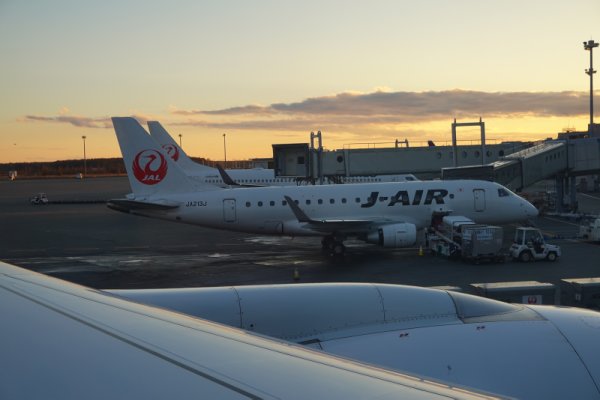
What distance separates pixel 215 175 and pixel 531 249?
126 feet

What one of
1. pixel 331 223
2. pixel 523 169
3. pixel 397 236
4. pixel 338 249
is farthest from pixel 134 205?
pixel 523 169

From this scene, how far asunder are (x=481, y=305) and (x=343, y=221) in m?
20.3

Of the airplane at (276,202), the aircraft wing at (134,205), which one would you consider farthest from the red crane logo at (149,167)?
the aircraft wing at (134,205)

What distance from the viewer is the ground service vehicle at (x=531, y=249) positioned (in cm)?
2664

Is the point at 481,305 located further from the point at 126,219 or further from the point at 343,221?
the point at 126,219

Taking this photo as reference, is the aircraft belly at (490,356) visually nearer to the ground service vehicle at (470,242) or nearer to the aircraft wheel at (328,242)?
the ground service vehicle at (470,242)

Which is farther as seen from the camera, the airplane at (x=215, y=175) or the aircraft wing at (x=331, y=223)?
the airplane at (x=215, y=175)

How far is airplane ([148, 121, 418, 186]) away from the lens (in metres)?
51.9

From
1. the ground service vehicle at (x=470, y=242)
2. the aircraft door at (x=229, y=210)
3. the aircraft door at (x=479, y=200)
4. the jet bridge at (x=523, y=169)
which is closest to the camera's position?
the ground service vehicle at (x=470, y=242)

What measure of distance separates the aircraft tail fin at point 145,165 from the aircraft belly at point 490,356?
23583 millimetres

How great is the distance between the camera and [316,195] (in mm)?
30375

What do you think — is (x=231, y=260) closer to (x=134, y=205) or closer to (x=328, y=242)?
(x=328, y=242)

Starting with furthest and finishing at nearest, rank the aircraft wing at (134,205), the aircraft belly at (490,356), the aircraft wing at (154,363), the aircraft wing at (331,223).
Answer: the aircraft wing at (134,205) → the aircraft wing at (331,223) → the aircraft belly at (490,356) → the aircraft wing at (154,363)

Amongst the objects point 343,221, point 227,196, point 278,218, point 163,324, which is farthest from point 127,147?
point 163,324
